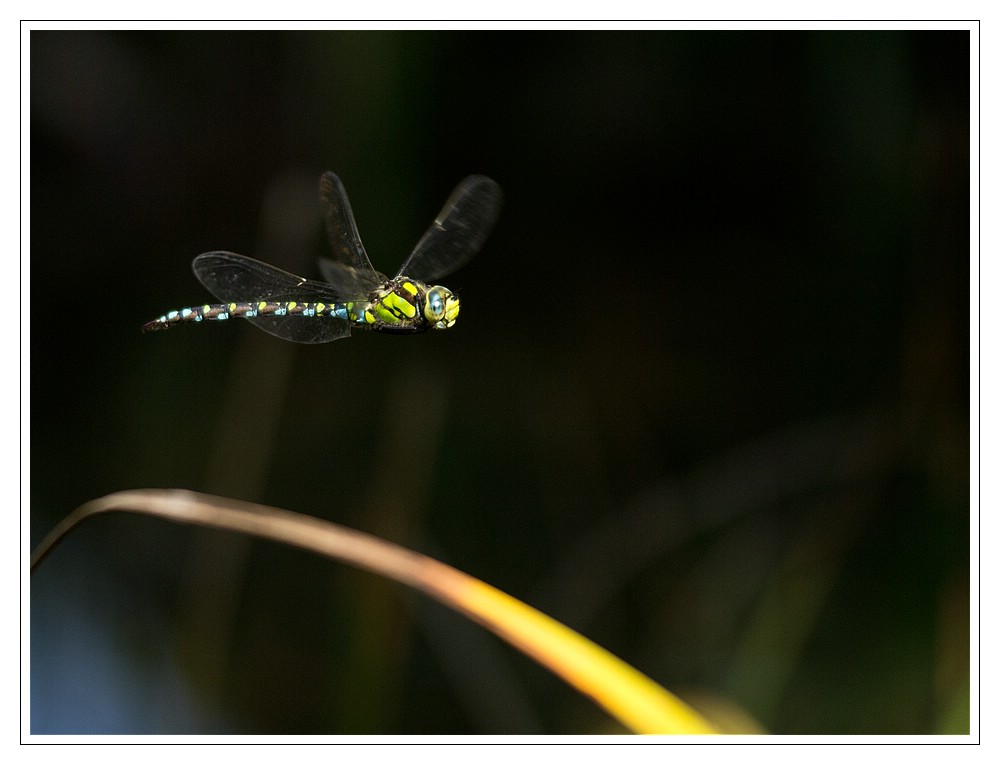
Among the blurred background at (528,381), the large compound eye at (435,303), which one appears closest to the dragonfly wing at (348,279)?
the large compound eye at (435,303)

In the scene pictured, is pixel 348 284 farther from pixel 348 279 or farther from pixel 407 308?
A: pixel 407 308

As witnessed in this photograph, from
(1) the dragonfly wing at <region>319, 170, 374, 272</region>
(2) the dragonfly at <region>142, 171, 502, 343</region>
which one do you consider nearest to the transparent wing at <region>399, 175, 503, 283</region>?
(2) the dragonfly at <region>142, 171, 502, 343</region>

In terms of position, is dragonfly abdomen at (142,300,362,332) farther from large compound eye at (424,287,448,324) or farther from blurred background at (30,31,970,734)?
blurred background at (30,31,970,734)

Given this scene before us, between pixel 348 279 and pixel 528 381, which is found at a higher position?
pixel 348 279

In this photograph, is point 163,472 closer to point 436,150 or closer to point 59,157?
point 59,157

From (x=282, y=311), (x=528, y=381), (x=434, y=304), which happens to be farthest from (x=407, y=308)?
(x=528, y=381)
